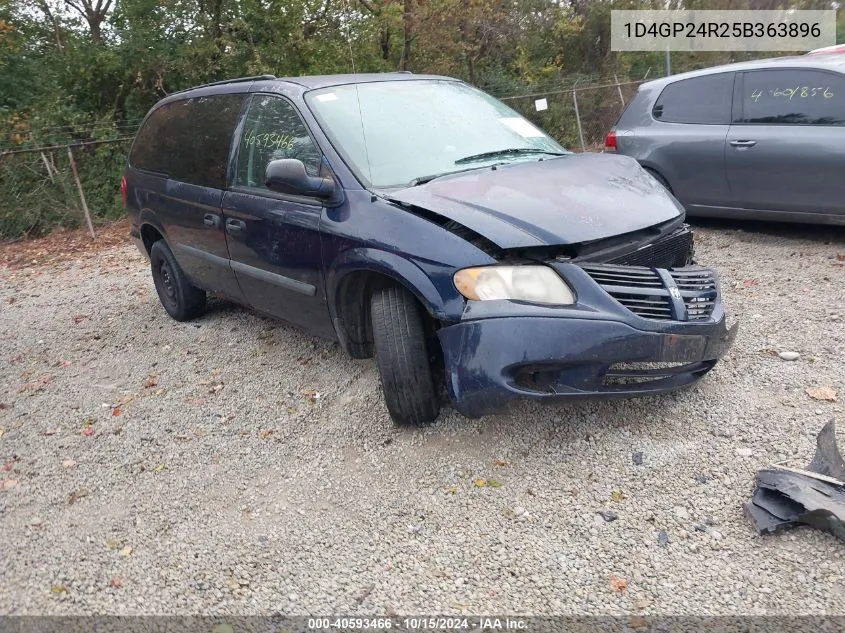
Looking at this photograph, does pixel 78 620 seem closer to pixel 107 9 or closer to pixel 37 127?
pixel 37 127

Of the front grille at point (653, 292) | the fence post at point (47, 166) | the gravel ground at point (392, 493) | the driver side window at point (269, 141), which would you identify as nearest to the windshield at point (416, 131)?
the driver side window at point (269, 141)

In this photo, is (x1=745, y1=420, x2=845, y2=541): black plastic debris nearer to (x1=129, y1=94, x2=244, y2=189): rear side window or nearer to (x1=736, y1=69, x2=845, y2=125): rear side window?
(x1=129, y1=94, x2=244, y2=189): rear side window

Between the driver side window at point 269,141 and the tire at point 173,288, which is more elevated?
the driver side window at point 269,141

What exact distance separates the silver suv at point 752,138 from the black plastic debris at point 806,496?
11.6ft

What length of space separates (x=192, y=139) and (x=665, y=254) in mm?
3314

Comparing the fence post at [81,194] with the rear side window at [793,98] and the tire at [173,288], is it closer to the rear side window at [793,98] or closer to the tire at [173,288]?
the tire at [173,288]

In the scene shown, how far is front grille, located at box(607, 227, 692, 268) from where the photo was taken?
3.22 m

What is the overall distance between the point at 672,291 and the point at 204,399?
9.19ft

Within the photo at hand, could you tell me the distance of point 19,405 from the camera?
15.2ft

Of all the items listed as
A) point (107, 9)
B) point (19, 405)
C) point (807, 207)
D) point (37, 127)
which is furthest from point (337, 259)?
point (107, 9)

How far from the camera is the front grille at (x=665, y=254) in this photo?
127 inches

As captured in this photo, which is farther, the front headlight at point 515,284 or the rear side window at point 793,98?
the rear side window at point 793,98

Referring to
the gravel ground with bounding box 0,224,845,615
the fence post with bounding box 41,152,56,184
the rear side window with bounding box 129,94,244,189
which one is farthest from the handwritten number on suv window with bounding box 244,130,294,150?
the fence post with bounding box 41,152,56,184

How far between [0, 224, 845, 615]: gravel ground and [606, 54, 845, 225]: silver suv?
126cm
